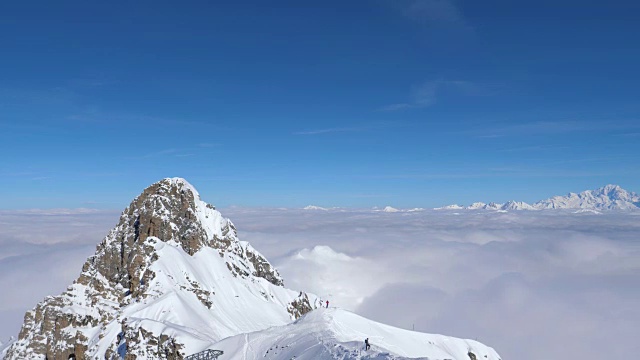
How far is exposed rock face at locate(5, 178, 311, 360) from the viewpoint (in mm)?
83625

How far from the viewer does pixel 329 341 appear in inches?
1925

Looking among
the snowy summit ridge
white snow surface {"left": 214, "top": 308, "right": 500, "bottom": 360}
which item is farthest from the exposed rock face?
white snow surface {"left": 214, "top": 308, "right": 500, "bottom": 360}

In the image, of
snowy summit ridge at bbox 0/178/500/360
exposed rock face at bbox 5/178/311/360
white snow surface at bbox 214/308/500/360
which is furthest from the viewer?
exposed rock face at bbox 5/178/311/360

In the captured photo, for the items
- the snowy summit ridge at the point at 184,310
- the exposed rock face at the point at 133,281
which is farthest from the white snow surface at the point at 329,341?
the exposed rock face at the point at 133,281

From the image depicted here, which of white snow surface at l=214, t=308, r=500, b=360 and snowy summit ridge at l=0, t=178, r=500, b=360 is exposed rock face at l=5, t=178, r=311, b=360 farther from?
white snow surface at l=214, t=308, r=500, b=360

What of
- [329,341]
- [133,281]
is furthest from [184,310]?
[329,341]

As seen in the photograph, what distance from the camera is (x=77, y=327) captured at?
8962cm

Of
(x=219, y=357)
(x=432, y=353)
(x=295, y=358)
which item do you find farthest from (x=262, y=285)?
(x=295, y=358)

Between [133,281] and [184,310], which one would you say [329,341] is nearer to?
[184,310]

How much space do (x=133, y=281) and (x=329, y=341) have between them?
7126 cm

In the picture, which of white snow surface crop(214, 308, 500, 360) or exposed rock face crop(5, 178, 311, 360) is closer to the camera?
white snow surface crop(214, 308, 500, 360)

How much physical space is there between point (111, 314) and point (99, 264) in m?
22.5

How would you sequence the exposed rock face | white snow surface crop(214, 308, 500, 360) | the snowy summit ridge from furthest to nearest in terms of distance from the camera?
the exposed rock face < the snowy summit ridge < white snow surface crop(214, 308, 500, 360)

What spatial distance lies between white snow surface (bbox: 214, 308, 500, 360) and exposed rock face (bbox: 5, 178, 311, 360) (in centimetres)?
1482
